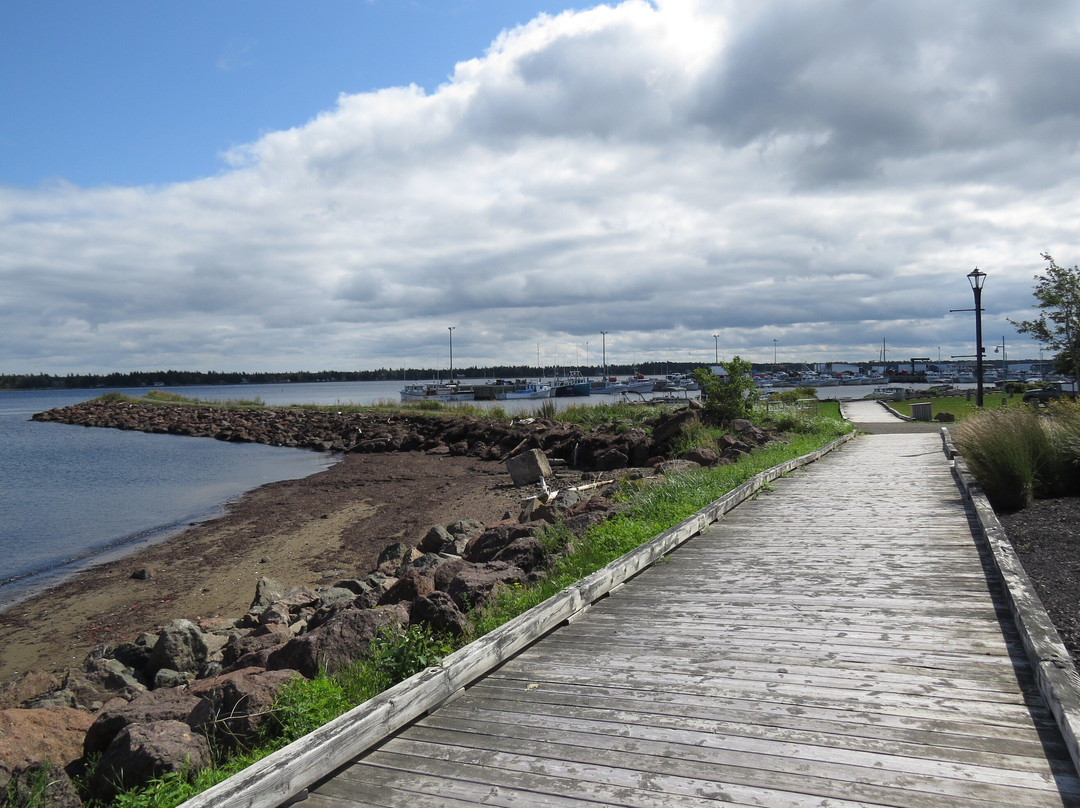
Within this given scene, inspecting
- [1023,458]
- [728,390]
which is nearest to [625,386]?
[728,390]

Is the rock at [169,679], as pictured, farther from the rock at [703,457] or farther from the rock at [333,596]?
the rock at [703,457]

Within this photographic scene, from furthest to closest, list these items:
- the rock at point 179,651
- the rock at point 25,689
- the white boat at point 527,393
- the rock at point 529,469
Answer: the white boat at point 527,393 < the rock at point 529,469 < the rock at point 179,651 < the rock at point 25,689

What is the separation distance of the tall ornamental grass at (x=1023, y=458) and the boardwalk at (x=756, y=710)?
359cm

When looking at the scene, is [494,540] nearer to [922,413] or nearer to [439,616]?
[439,616]

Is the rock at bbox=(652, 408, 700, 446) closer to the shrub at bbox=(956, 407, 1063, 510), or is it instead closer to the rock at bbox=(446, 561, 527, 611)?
the shrub at bbox=(956, 407, 1063, 510)

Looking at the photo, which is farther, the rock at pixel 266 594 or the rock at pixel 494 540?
the rock at pixel 266 594

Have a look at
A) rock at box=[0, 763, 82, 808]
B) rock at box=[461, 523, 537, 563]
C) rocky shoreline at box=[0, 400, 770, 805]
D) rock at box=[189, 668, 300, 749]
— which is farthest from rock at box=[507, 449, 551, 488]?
rock at box=[0, 763, 82, 808]

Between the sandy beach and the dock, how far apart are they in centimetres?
735

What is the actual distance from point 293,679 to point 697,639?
2717mm

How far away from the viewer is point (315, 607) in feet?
31.8

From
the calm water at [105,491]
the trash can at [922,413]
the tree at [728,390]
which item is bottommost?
the calm water at [105,491]

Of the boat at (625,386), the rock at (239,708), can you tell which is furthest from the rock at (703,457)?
the boat at (625,386)

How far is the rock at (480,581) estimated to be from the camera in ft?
22.6

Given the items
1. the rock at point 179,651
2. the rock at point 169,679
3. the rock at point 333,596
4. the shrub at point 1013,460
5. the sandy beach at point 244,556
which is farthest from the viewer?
the sandy beach at point 244,556
